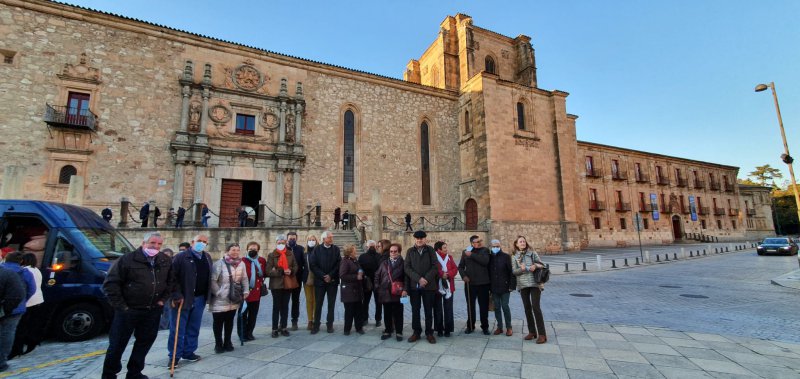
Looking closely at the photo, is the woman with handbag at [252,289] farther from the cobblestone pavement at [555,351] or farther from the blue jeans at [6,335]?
the blue jeans at [6,335]

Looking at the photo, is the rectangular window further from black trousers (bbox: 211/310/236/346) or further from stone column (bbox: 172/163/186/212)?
A: black trousers (bbox: 211/310/236/346)

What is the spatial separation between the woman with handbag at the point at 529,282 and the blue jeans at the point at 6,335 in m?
6.82

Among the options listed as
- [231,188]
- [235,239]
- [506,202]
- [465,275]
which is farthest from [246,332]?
[506,202]

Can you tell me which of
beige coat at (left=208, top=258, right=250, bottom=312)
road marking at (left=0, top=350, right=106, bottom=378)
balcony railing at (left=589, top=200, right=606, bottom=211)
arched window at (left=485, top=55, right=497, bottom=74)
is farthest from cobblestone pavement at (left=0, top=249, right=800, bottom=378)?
arched window at (left=485, top=55, right=497, bottom=74)

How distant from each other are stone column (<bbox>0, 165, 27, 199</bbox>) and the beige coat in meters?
12.2

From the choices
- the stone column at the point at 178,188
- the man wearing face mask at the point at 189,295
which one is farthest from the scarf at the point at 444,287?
the stone column at the point at 178,188

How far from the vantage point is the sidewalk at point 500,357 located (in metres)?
3.94

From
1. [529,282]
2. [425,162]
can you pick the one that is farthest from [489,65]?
[529,282]

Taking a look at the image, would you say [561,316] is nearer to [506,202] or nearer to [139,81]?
[506,202]

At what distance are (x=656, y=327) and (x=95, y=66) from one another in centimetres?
2229

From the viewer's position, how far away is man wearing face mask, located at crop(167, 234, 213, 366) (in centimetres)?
432

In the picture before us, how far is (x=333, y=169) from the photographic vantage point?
1969 centimetres

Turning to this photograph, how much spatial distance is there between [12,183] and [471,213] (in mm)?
20979

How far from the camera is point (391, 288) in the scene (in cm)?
540
